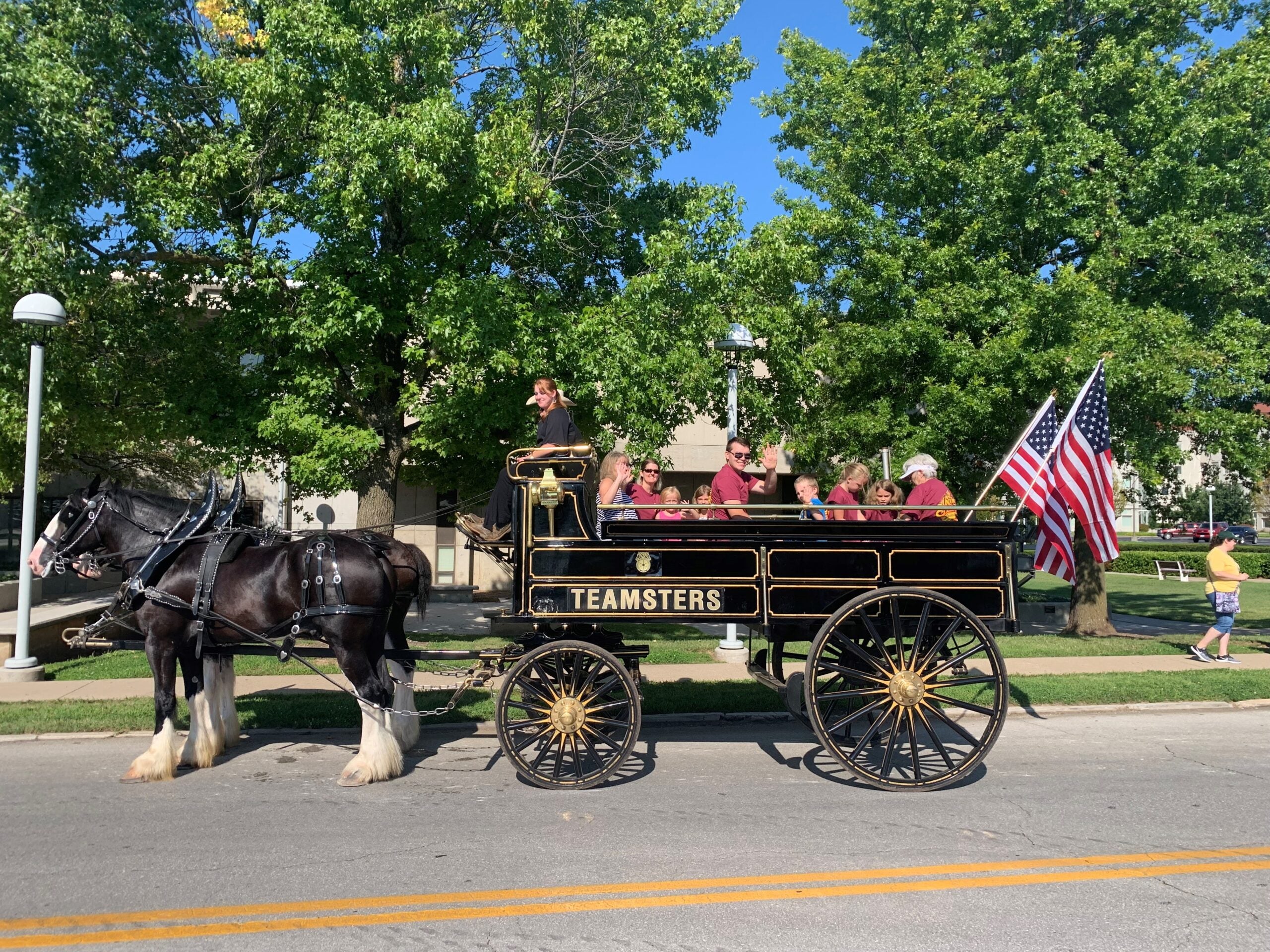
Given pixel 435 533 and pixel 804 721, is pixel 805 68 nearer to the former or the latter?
pixel 804 721

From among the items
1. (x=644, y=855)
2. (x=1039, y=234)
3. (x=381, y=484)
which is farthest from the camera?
(x=1039, y=234)

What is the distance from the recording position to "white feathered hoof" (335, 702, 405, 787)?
6.37 m

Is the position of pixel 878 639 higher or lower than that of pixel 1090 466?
lower

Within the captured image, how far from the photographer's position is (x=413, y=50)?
35.9 feet

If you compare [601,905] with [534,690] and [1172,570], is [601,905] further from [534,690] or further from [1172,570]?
[1172,570]

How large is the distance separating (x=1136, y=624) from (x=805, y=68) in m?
12.1

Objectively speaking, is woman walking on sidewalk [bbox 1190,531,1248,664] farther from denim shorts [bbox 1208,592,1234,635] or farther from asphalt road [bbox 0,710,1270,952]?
asphalt road [bbox 0,710,1270,952]

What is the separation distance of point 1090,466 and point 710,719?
4.04m

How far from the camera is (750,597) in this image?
6410mm

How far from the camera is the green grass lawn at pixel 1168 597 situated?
19.2 m

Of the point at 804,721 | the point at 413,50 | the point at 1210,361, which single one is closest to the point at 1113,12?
the point at 1210,361

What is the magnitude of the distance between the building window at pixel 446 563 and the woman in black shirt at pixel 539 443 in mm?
18229

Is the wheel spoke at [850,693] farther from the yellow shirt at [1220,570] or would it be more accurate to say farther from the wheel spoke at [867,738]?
the yellow shirt at [1220,570]

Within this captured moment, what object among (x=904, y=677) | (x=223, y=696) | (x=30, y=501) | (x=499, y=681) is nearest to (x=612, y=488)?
(x=904, y=677)
